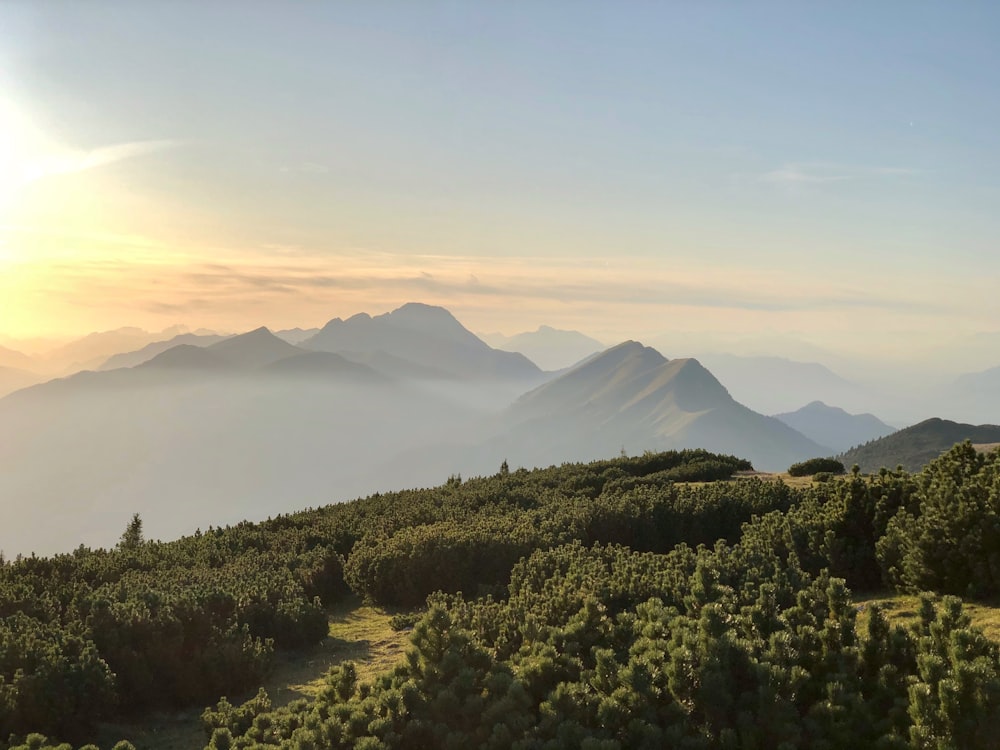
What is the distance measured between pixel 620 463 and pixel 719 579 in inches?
881

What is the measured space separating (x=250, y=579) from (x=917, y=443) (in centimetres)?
13549

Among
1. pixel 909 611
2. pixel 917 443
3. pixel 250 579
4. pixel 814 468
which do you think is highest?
pixel 909 611

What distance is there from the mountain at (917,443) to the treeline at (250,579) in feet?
328

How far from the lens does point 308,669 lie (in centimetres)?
1259

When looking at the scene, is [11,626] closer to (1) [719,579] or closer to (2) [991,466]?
(1) [719,579]

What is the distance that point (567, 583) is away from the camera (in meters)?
11.5

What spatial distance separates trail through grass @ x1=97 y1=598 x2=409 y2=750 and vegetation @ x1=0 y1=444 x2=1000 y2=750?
0.24m

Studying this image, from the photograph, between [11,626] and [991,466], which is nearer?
[11,626]

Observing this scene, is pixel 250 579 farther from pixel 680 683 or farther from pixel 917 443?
pixel 917 443

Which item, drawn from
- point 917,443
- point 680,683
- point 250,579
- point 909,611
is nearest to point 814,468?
point 909,611

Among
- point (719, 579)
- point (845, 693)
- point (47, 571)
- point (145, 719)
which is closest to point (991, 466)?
point (719, 579)

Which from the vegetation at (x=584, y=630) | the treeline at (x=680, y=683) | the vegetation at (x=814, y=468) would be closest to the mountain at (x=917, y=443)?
the vegetation at (x=814, y=468)

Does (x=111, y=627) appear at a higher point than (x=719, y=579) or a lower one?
lower

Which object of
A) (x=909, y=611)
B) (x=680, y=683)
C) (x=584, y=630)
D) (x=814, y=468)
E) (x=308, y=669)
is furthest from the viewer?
(x=814, y=468)
